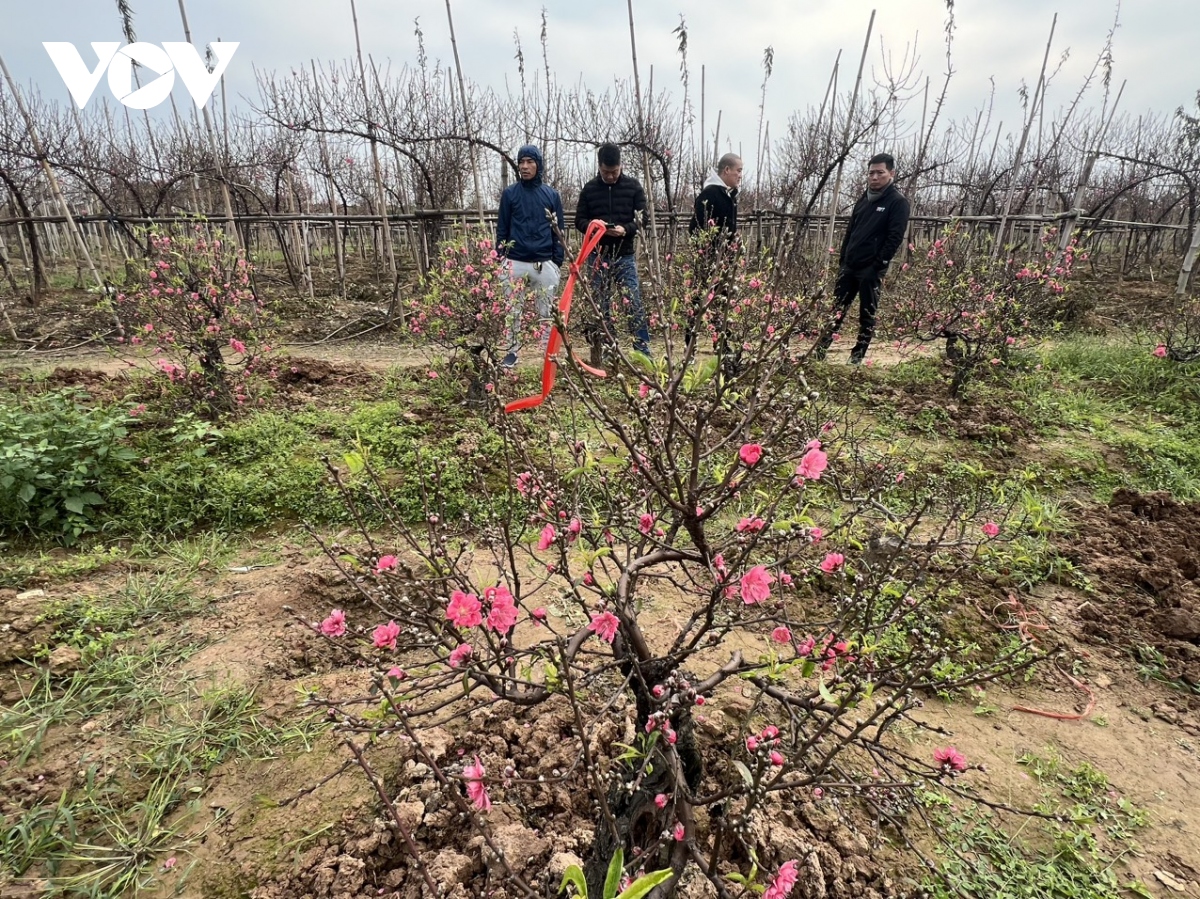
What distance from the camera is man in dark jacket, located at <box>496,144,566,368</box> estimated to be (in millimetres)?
4895

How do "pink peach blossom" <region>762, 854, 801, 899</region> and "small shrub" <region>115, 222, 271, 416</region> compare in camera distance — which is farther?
"small shrub" <region>115, 222, 271, 416</region>

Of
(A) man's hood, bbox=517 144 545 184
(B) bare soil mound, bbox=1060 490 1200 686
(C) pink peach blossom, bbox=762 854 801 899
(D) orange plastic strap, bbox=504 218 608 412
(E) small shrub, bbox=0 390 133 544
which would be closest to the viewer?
(C) pink peach blossom, bbox=762 854 801 899

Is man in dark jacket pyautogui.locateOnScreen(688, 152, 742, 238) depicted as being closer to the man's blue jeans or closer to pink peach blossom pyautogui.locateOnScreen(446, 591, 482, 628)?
Result: the man's blue jeans

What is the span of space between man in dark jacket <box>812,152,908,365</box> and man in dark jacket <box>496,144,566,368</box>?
2.53 m

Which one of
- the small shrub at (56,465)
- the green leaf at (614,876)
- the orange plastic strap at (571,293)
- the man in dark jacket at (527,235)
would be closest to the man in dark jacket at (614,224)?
the man in dark jacket at (527,235)

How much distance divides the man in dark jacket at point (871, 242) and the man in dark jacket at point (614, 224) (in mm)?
1849

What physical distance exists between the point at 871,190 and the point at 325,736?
18.9 feet

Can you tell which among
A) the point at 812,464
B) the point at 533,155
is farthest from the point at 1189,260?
the point at 812,464

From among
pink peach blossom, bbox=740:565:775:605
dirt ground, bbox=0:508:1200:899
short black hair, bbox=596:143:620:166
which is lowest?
dirt ground, bbox=0:508:1200:899

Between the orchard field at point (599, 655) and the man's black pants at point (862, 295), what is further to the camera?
the man's black pants at point (862, 295)

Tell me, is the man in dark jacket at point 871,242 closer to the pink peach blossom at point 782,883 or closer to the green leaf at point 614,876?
the pink peach blossom at point 782,883

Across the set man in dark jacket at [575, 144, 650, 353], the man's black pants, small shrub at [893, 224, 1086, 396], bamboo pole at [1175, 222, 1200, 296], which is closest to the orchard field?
small shrub at [893, 224, 1086, 396]

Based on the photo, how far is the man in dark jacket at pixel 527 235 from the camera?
489cm

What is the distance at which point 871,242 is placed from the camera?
17.3 ft
